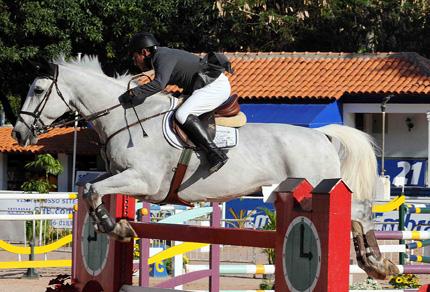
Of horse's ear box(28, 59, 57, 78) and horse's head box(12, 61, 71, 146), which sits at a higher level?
horse's ear box(28, 59, 57, 78)

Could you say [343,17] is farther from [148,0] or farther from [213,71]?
[213,71]

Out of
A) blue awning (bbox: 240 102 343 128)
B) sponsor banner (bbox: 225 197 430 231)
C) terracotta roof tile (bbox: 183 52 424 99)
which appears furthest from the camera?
terracotta roof tile (bbox: 183 52 424 99)

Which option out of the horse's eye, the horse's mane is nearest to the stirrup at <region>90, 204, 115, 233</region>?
the horse's eye

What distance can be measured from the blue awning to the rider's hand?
19.6 metres

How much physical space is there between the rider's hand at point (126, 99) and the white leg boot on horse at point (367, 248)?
6.27ft

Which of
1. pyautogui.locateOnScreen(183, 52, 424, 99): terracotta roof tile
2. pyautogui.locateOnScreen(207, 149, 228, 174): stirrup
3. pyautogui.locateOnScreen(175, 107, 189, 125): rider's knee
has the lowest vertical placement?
pyautogui.locateOnScreen(207, 149, 228, 174): stirrup

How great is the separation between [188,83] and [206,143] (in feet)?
1.99

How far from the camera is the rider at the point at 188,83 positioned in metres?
8.23

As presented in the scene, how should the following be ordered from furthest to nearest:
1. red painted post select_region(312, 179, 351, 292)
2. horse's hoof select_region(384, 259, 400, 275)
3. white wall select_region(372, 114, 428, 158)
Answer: white wall select_region(372, 114, 428, 158)
horse's hoof select_region(384, 259, 400, 275)
red painted post select_region(312, 179, 351, 292)

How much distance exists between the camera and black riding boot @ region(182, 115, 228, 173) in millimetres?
8227

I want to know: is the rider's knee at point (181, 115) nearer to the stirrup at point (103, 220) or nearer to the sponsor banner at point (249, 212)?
the stirrup at point (103, 220)

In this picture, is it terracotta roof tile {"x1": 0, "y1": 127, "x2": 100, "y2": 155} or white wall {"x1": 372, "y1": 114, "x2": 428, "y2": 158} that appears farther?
terracotta roof tile {"x1": 0, "y1": 127, "x2": 100, "y2": 155}

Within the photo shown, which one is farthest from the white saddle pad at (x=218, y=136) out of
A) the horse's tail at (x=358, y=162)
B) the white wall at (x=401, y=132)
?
the white wall at (x=401, y=132)

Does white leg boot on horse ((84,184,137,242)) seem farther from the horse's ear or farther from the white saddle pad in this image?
the horse's ear
